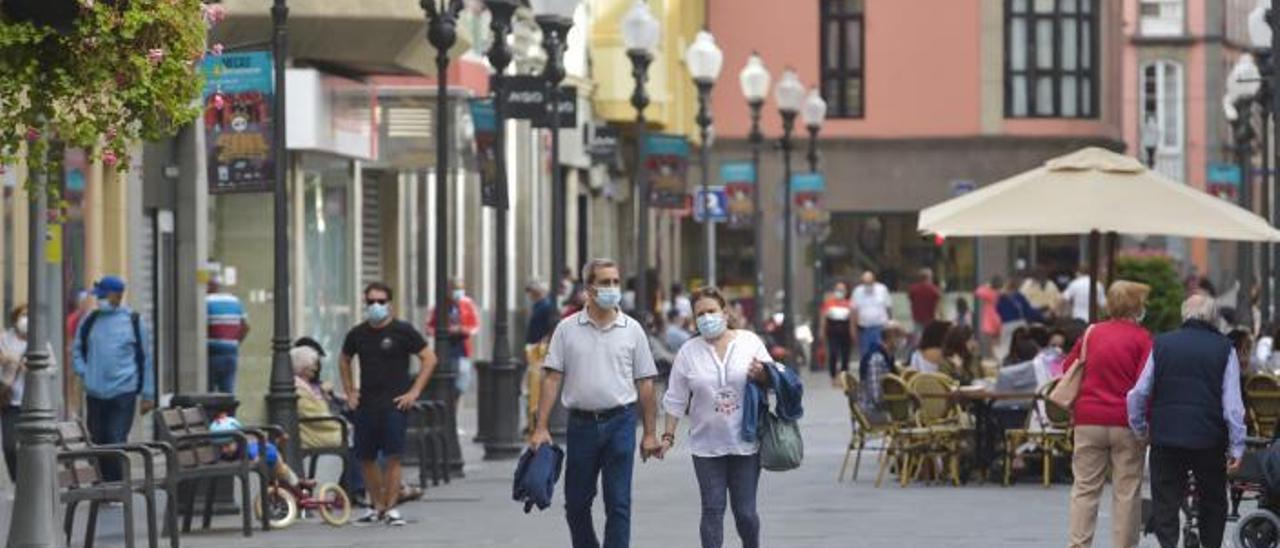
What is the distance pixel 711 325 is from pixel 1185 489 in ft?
9.09

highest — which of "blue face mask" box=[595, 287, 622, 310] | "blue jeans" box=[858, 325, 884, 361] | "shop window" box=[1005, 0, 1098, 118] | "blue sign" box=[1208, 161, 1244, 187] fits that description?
"shop window" box=[1005, 0, 1098, 118]

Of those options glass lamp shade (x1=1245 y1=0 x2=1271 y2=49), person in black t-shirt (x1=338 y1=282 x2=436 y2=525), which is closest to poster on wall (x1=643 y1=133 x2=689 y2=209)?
glass lamp shade (x1=1245 y1=0 x2=1271 y2=49)

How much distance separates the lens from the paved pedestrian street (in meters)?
23.2

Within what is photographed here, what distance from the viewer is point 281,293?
27234 mm

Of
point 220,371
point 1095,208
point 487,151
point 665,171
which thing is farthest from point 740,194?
point 1095,208

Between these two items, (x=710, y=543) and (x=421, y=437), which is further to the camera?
(x=421, y=437)

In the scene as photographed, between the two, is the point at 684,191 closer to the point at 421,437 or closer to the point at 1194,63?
the point at 421,437

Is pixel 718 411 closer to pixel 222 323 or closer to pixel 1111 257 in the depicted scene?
pixel 1111 257

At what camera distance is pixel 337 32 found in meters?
38.7

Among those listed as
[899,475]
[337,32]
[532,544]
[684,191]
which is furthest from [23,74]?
[684,191]

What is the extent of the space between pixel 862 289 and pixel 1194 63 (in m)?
59.9

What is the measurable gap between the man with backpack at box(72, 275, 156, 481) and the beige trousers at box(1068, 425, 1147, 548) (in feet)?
28.7

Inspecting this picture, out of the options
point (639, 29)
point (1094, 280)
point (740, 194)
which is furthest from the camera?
point (740, 194)

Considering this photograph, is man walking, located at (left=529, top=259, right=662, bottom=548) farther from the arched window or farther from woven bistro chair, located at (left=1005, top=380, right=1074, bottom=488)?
the arched window
